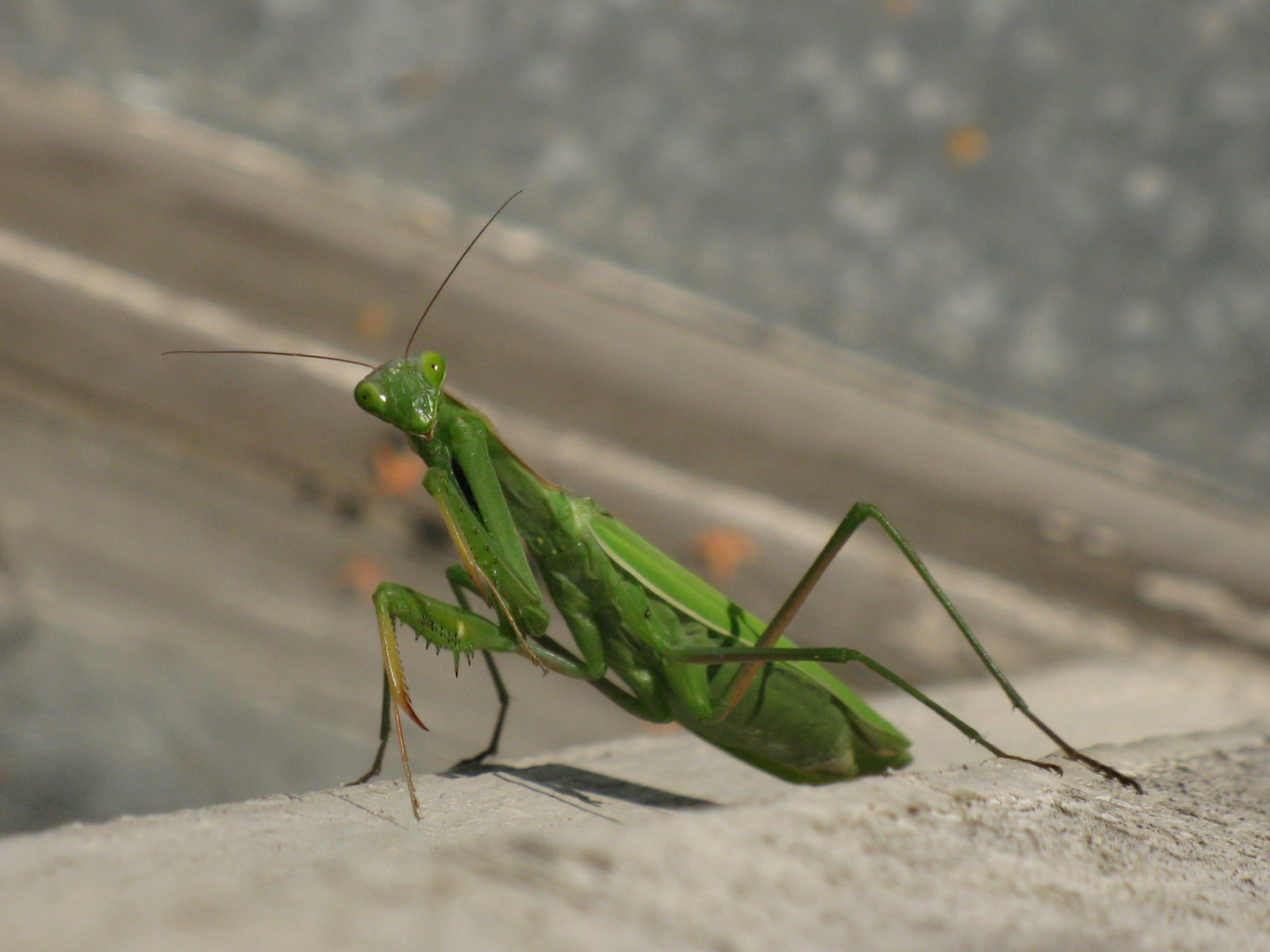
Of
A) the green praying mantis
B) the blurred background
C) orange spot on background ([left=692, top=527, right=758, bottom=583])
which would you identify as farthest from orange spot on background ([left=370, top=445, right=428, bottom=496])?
the green praying mantis

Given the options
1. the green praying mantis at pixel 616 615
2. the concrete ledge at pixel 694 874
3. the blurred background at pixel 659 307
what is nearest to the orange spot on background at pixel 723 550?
the blurred background at pixel 659 307

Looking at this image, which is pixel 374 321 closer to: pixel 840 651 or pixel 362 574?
pixel 362 574

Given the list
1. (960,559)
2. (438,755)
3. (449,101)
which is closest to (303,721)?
(438,755)

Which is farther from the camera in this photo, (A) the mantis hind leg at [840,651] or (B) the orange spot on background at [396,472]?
(B) the orange spot on background at [396,472]

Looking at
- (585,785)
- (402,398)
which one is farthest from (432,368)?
(585,785)

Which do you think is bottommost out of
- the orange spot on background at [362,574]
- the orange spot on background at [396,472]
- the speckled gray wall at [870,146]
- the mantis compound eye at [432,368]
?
the orange spot on background at [362,574]

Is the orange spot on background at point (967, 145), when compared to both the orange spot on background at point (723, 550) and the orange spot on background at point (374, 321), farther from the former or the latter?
the orange spot on background at point (374, 321)
